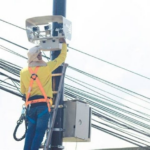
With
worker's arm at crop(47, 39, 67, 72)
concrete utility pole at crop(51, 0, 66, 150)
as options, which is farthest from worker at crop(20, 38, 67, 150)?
concrete utility pole at crop(51, 0, 66, 150)

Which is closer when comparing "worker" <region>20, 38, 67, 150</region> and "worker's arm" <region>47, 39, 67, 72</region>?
"worker" <region>20, 38, 67, 150</region>

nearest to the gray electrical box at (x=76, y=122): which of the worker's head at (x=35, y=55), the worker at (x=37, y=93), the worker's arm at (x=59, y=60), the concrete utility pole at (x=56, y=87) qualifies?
the concrete utility pole at (x=56, y=87)

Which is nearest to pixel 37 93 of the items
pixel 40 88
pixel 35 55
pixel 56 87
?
pixel 40 88

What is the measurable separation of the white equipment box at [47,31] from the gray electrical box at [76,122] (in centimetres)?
82

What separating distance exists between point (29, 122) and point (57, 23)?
1.46 metres

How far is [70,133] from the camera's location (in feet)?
20.4

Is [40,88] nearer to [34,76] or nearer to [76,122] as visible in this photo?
[34,76]

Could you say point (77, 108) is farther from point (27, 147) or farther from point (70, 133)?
point (27, 147)

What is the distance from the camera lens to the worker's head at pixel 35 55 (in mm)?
6035

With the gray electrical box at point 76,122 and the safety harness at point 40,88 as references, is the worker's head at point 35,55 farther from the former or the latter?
the gray electrical box at point 76,122

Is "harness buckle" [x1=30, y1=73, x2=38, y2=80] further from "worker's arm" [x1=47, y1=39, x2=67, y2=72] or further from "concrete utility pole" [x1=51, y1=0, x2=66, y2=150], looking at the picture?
"concrete utility pole" [x1=51, y1=0, x2=66, y2=150]

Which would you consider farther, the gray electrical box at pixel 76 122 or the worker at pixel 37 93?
the gray electrical box at pixel 76 122

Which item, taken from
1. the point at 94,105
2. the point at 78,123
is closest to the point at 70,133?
the point at 78,123

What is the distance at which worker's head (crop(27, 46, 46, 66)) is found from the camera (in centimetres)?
604
